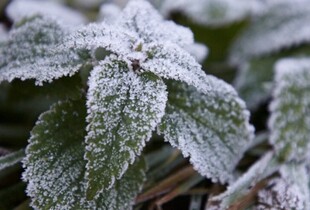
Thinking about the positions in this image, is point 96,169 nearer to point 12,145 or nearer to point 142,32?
point 142,32

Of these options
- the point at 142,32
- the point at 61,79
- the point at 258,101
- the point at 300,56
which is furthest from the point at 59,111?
the point at 300,56

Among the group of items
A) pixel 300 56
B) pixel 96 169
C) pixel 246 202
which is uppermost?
pixel 300 56

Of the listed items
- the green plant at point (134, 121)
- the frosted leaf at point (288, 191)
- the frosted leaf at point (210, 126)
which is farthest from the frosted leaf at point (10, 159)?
the frosted leaf at point (288, 191)

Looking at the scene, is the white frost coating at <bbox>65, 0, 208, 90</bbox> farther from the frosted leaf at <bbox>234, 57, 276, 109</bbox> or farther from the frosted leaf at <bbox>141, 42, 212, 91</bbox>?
the frosted leaf at <bbox>234, 57, 276, 109</bbox>

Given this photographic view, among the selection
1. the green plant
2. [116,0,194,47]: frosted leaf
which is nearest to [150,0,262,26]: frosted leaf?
the green plant

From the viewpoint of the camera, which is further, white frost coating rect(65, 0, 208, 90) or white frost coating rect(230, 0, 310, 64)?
white frost coating rect(230, 0, 310, 64)

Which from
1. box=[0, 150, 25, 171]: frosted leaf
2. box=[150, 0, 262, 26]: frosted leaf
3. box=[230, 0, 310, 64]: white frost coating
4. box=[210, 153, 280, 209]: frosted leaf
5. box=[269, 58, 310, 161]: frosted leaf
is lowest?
box=[210, 153, 280, 209]: frosted leaf

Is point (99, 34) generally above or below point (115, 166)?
above

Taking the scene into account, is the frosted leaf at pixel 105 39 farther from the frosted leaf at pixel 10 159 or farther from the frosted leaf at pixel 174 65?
the frosted leaf at pixel 10 159
